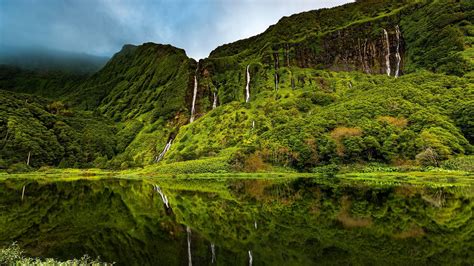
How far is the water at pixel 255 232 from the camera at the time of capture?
23.8m

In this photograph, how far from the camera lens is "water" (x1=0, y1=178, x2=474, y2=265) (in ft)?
78.0

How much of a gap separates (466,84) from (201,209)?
14801cm

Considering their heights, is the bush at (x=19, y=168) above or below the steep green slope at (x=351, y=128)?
below

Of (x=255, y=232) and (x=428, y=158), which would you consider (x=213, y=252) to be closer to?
(x=255, y=232)

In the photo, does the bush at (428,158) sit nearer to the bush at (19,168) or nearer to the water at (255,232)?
the water at (255,232)

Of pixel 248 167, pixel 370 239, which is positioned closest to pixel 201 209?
pixel 370 239

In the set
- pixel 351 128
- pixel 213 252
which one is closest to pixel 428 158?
pixel 351 128

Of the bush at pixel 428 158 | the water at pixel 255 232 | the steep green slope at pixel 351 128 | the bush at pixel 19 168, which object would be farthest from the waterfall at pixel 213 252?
the bush at pixel 19 168

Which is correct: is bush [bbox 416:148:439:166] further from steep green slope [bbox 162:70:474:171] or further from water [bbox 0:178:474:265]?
water [bbox 0:178:474:265]

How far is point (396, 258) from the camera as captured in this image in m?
22.9

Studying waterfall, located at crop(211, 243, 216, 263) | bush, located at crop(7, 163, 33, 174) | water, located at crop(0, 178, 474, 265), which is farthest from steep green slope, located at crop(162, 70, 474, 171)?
waterfall, located at crop(211, 243, 216, 263)

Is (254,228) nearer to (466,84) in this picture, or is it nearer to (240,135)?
(240,135)

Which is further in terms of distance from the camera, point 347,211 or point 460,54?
point 460,54

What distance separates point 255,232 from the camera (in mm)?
31125
